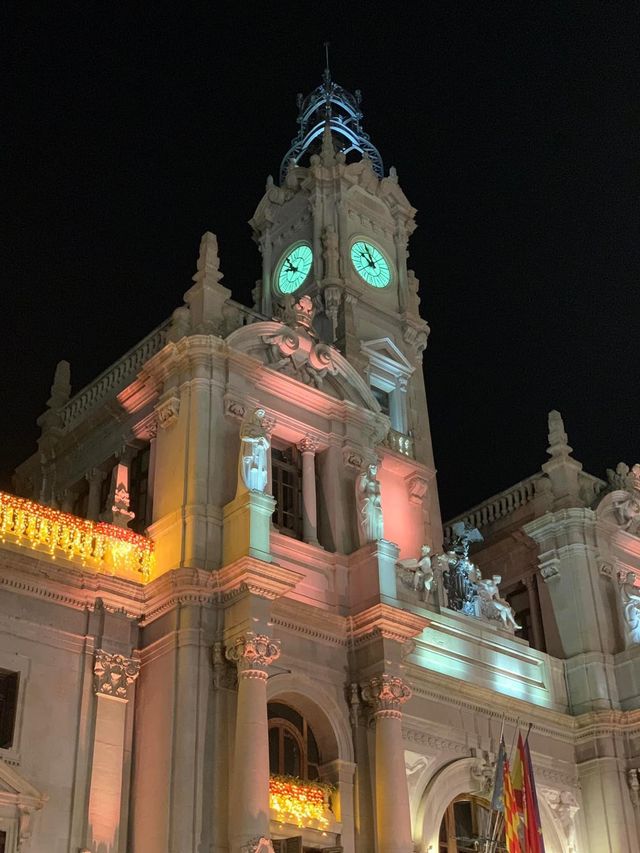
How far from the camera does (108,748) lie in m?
24.1

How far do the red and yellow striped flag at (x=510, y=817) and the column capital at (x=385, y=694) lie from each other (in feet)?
→ 9.40

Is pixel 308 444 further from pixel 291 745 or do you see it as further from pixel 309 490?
pixel 291 745

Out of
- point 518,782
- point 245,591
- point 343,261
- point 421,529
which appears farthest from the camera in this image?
point 343,261

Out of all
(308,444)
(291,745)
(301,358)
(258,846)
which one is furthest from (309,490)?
(258,846)

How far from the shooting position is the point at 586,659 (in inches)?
1347

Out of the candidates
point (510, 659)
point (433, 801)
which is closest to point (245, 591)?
point (433, 801)

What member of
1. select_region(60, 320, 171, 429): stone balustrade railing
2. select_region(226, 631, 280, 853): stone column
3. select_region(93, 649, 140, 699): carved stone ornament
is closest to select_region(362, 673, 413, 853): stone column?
select_region(226, 631, 280, 853): stone column

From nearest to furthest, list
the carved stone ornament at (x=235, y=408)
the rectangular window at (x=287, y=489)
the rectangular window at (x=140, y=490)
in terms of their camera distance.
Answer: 1. the carved stone ornament at (x=235, y=408)
2. the rectangular window at (x=140, y=490)
3. the rectangular window at (x=287, y=489)

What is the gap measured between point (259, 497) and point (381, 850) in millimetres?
8257

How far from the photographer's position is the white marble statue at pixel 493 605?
3328 centimetres

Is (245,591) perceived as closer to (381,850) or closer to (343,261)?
(381,850)

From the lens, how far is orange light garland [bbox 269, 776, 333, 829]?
2492 centimetres

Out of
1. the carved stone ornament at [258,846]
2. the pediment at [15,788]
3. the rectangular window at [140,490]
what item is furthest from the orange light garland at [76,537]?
the carved stone ornament at [258,846]

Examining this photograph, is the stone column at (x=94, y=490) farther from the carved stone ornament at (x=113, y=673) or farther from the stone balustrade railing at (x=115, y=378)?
the carved stone ornament at (x=113, y=673)
